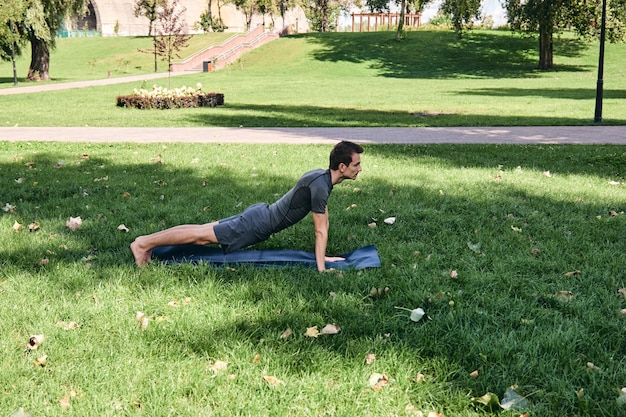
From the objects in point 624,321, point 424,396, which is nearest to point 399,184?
point 624,321

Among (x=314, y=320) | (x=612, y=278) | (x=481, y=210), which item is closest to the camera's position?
(x=314, y=320)

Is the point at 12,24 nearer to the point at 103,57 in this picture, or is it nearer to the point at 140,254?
the point at 103,57

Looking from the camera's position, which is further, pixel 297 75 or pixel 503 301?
pixel 297 75

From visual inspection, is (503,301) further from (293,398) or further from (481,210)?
(481,210)

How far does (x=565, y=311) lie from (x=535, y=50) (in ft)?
160

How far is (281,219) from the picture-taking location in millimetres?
4477

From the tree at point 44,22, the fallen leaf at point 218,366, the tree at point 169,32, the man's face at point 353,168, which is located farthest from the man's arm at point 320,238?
the tree at point 44,22

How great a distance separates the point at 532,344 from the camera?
3.13 meters

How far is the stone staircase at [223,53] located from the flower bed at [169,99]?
26289 mm

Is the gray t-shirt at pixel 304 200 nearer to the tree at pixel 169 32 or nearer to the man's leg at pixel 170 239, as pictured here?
the man's leg at pixel 170 239

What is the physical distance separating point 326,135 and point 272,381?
32.5ft

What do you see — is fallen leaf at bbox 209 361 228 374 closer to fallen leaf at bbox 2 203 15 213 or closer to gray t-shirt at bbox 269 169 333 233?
gray t-shirt at bbox 269 169 333 233

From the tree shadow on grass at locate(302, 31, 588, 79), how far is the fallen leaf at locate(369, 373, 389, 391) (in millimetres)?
36536

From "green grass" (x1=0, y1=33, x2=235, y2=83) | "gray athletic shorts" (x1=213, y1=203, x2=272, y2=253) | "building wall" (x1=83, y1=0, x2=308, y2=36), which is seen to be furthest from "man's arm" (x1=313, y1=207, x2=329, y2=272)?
"building wall" (x1=83, y1=0, x2=308, y2=36)
